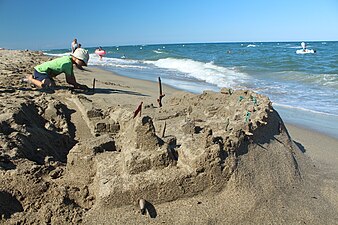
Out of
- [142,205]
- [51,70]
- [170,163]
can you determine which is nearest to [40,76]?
[51,70]

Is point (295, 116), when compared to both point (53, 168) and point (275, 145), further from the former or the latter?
point (53, 168)

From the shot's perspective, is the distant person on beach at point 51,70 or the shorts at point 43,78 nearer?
the distant person on beach at point 51,70

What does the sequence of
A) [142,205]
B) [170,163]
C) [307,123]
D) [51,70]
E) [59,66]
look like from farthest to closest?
[307,123], [51,70], [59,66], [170,163], [142,205]

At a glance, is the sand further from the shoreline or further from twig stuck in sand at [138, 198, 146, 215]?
the shoreline

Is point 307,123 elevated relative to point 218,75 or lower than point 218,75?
elevated

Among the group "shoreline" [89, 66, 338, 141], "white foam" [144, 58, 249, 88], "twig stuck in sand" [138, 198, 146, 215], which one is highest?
"twig stuck in sand" [138, 198, 146, 215]

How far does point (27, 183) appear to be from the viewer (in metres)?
2.34

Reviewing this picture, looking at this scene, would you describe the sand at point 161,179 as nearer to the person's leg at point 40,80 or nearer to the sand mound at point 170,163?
the sand mound at point 170,163

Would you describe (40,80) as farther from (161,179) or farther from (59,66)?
(161,179)

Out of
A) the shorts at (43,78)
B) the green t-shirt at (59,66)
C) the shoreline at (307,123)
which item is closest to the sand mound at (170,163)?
the shoreline at (307,123)

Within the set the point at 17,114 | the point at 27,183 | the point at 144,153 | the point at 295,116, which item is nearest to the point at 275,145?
the point at 144,153

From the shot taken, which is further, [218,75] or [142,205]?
[218,75]

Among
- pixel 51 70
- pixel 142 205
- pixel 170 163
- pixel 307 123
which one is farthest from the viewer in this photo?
pixel 307 123

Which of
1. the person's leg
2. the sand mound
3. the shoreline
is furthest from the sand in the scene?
the person's leg
